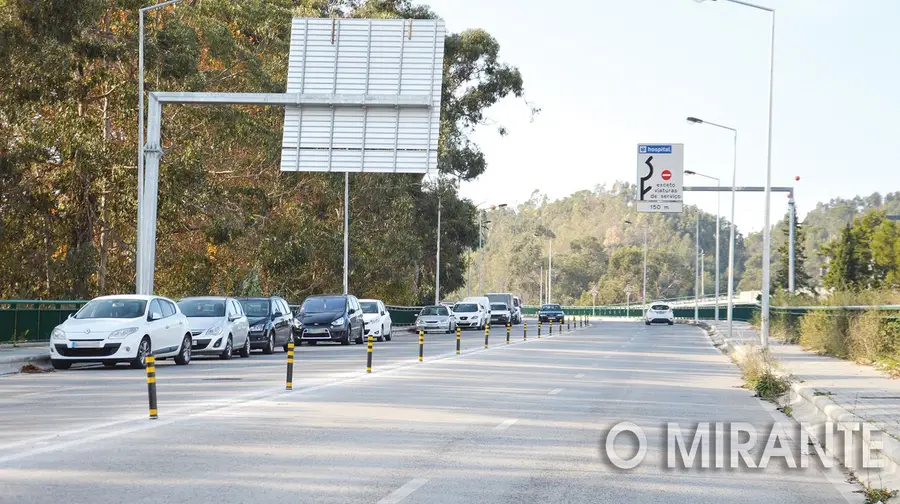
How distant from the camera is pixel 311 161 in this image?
113ft

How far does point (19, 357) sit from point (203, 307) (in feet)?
19.3

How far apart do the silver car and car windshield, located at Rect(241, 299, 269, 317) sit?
2630cm

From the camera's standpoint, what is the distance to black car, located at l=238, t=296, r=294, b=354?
111ft

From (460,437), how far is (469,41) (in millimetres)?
61485

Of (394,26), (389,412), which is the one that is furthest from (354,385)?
(394,26)

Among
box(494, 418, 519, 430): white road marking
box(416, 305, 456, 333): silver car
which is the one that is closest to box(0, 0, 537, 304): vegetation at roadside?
box(416, 305, 456, 333): silver car

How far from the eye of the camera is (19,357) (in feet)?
84.9

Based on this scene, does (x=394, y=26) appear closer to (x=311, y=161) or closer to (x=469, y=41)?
(x=311, y=161)

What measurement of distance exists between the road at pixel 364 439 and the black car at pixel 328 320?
15076 mm

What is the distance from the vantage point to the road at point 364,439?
379 inches

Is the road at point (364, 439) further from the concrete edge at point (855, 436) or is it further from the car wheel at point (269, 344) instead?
the car wheel at point (269, 344)

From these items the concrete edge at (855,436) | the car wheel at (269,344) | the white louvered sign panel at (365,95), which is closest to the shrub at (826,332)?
the white louvered sign panel at (365,95)

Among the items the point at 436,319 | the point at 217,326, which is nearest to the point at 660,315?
the point at 436,319

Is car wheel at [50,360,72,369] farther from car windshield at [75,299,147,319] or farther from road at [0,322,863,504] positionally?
road at [0,322,863,504]
